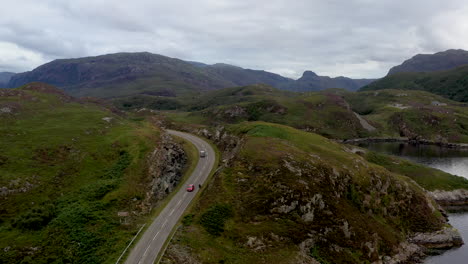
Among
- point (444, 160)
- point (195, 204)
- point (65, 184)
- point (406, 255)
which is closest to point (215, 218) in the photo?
point (195, 204)

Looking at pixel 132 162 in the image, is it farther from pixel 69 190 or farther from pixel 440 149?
pixel 440 149

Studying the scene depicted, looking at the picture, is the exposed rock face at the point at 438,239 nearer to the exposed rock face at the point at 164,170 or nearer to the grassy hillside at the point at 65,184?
the exposed rock face at the point at 164,170

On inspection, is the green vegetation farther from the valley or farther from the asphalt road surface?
the asphalt road surface

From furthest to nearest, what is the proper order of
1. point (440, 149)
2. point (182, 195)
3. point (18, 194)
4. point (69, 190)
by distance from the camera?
point (440, 149) → point (182, 195) → point (69, 190) → point (18, 194)

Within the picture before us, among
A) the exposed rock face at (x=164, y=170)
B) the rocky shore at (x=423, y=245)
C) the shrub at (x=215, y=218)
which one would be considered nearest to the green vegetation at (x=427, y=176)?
the rocky shore at (x=423, y=245)

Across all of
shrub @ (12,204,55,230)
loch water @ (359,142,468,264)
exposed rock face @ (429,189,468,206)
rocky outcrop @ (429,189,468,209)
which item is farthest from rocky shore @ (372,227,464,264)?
shrub @ (12,204,55,230)

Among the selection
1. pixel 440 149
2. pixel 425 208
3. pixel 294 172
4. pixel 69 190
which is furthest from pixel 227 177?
pixel 440 149

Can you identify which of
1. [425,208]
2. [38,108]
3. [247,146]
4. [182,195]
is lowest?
[425,208]
